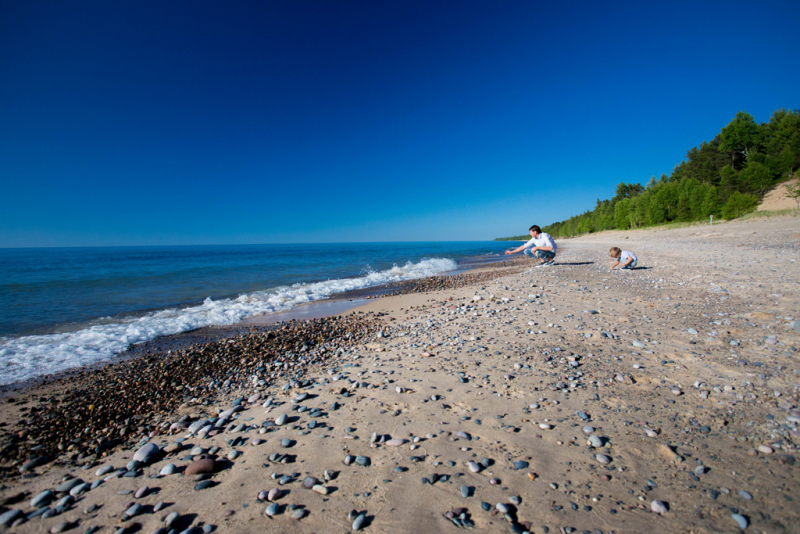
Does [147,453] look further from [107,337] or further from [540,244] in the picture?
[540,244]

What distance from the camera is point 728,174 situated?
5094 cm

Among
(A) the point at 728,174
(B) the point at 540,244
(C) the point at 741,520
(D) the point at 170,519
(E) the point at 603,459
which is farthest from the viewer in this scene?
(A) the point at 728,174

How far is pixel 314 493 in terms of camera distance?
104 inches

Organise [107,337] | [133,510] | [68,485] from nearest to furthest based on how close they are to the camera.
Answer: [133,510]
[68,485]
[107,337]

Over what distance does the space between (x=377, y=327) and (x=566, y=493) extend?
20.9 ft

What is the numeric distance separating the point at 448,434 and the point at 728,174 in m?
75.2

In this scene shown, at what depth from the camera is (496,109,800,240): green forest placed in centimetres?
4909

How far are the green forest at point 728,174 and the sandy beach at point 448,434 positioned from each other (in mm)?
57351

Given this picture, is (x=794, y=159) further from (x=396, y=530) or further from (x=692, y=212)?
(x=396, y=530)

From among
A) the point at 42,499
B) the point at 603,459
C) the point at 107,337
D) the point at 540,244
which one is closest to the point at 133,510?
the point at 42,499

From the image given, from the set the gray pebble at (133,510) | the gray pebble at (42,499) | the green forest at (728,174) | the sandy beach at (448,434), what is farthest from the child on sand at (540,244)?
the green forest at (728,174)

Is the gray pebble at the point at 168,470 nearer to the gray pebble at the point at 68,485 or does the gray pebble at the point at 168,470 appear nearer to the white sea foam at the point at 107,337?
the gray pebble at the point at 68,485

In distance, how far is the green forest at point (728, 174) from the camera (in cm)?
4909

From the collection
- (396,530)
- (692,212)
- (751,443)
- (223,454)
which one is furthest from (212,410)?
(692,212)
